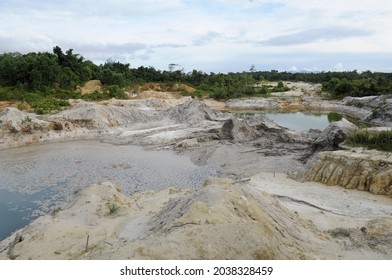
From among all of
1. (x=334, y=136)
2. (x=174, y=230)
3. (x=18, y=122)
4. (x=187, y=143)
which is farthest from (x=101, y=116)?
(x=174, y=230)

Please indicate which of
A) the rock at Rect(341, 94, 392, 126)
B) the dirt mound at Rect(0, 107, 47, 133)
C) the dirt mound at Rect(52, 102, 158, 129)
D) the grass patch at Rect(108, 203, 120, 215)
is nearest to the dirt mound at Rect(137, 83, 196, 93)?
the dirt mound at Rect(52, 102, 158, 129)

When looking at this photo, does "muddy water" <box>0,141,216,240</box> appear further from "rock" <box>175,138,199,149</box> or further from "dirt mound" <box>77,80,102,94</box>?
"dirt mound" <box>77,80,102,94</box>

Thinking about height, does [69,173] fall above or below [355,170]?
below

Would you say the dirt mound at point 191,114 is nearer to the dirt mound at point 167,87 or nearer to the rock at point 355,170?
the rock at point 355,170

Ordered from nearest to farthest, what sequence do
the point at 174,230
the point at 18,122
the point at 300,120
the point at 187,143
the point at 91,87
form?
the point at 174,230 → the point at 187,143 → the point at 18,122 → the point at 300,120 → the point at 91,87

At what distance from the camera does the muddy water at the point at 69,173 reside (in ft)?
46.0

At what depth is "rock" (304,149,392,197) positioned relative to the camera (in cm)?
1361

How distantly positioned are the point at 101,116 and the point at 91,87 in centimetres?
2054

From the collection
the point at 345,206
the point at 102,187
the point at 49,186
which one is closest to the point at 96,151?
the point at 49,186

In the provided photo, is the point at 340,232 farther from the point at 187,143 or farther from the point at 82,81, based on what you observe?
the point at 82,81

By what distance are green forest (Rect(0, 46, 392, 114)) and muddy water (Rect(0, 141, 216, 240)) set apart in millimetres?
11087

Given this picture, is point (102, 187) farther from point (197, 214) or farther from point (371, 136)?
point (371, 136)

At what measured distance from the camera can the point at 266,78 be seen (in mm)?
97500

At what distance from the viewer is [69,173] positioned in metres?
18.3
